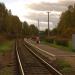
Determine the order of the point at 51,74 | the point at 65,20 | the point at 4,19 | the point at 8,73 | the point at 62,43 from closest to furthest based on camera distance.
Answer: the point at 51,74
the point at 8,73
the point at 62,43
the point at 4,19
the point at 65,20

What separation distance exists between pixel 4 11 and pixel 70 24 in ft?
87.7

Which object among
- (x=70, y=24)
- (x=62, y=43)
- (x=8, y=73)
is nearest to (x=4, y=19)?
(x=70, y=24)

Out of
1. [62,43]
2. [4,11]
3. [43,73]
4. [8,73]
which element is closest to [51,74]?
[43,73]

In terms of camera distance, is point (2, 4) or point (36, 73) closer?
point (36, 73)

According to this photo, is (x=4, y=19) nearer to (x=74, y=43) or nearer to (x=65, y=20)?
(x=65, y=20)

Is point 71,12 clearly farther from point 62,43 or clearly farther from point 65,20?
point 62,43

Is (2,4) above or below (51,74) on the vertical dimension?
above

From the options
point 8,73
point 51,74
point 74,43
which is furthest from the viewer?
point 74,43

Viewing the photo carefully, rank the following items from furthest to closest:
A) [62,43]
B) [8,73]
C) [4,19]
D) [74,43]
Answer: [4,19] → [62,43] → [74,43] → [8,73]

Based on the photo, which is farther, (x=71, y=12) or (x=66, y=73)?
(x=71, y=12)

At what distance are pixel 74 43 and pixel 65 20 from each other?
106515mm

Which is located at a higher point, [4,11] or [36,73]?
[4,11]

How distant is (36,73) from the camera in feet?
60.6

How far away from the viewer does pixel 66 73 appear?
727 inches
